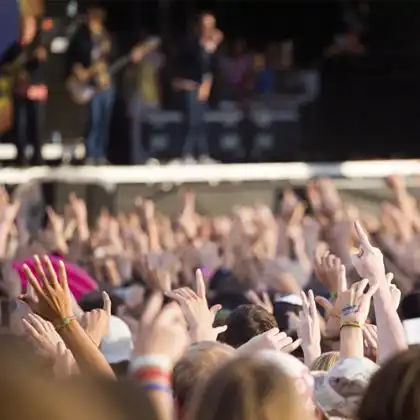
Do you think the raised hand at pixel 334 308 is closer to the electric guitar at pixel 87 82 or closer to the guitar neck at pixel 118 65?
the electric guitar at pixel 87 82

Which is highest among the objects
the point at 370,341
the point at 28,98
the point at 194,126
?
the point at 370,341

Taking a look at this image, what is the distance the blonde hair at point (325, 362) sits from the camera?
354 centimetres

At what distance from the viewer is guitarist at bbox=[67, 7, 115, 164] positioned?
508 inches

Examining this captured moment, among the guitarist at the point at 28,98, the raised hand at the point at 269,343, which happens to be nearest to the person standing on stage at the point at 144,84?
the guitarist at the point at 28,98

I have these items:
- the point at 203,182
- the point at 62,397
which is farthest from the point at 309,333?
the point at 203,182

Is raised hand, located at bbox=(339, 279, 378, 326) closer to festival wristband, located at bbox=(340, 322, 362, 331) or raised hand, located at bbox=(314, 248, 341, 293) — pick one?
festival wristband, located at bbox=(340, 322, 362, 331)

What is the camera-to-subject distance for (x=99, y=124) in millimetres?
13156

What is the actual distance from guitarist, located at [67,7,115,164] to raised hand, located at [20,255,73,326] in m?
9.44

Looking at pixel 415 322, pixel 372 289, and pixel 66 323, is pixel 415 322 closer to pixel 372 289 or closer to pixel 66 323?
pixel 372 289

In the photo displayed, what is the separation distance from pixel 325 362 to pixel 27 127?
9.30 metres

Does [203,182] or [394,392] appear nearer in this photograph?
[394,392]

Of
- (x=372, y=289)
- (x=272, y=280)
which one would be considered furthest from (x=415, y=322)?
(x=272, y=280)

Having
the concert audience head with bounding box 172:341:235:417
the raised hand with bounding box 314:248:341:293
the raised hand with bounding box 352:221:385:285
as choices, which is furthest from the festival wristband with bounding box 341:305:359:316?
the concert audience head with bounding box 172:341:235:417

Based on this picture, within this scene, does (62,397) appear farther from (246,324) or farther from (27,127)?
(27,127)
